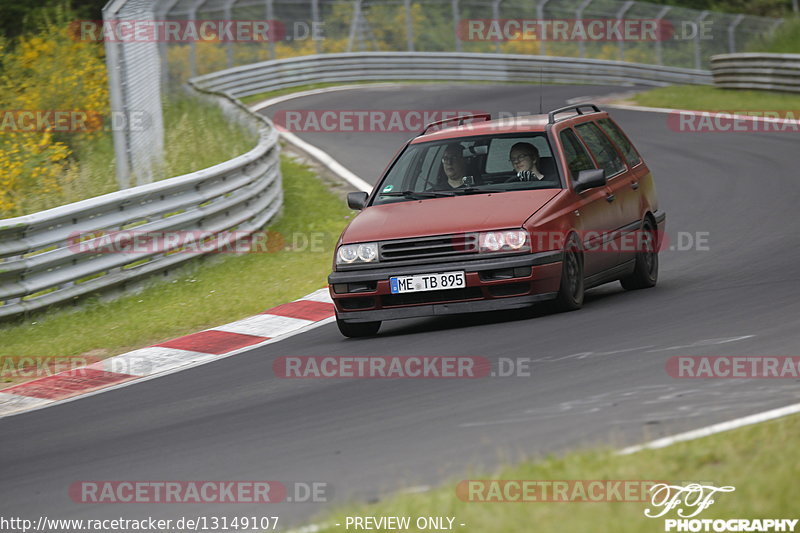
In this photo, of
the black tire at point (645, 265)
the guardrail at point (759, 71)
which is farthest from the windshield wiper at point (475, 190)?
the guardrail at point (759, 71)

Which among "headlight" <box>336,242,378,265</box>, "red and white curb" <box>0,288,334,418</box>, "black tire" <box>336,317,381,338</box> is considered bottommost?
"red and white curb" <box>0,288,334,418</box>

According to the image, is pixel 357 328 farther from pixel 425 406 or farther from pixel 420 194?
pixel 425 406

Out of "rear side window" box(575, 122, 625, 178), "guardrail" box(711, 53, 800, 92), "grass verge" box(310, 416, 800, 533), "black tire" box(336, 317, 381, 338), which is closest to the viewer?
"grass verge" box(310, 416, 800, 533)

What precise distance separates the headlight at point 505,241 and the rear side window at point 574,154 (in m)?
1.15

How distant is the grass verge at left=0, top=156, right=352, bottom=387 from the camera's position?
10852 mm

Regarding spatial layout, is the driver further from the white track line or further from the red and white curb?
the white track line

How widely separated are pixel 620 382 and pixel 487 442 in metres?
1.30

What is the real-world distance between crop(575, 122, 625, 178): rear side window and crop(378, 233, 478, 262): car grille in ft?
6.63

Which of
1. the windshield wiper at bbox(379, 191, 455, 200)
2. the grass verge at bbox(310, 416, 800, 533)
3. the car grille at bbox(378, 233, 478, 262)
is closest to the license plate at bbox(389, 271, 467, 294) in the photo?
the car grille at bbox(378, 233, 478, 262)

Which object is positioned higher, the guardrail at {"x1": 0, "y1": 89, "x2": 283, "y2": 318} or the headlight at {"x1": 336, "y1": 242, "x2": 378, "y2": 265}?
the headlight at {"x1": 336, "y1": 242, "x2": 378, "y2": 265}

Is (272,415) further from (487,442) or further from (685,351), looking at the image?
(685,351)

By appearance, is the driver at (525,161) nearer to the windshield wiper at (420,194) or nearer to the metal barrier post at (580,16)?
the windshield wiper at (420,194)

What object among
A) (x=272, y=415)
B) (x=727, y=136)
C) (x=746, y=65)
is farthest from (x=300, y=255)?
(x=746, y=65)

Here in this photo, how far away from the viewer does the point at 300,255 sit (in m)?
14.3
